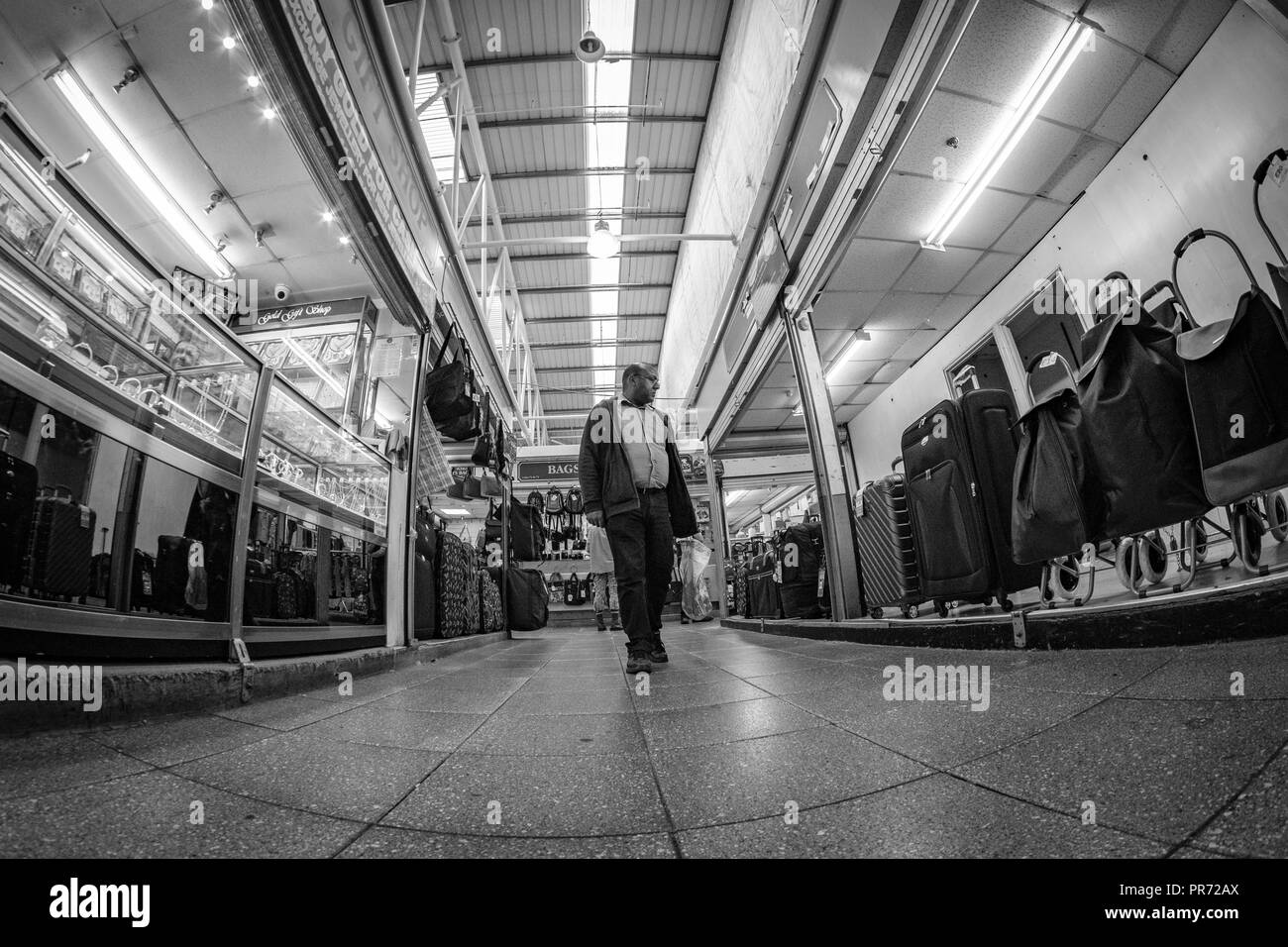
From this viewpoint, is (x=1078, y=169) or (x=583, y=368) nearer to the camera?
(x=1078, y=169)

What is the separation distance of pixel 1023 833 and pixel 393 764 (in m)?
1.18

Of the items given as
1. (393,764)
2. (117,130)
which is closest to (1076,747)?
(393,764)

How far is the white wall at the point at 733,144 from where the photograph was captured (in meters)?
5.33

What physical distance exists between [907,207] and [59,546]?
222 inches

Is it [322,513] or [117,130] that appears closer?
[322,513]

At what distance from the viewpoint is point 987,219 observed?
468 cm

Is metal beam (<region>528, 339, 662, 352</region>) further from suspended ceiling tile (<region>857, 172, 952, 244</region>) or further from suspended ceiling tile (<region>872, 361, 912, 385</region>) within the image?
suspended ceiling tile (<region>857, 172, 952, 244</region>)

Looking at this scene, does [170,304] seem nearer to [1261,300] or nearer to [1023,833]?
[1023,833]

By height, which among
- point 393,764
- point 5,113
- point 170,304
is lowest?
point 393,764

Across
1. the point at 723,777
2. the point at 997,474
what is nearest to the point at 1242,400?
the point at 997,474

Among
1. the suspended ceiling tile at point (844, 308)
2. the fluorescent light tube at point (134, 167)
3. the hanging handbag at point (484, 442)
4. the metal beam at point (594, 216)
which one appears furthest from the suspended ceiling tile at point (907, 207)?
the metal beam at point (594, 216)

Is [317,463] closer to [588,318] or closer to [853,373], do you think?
[853,373]

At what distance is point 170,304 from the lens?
74.1 inches
